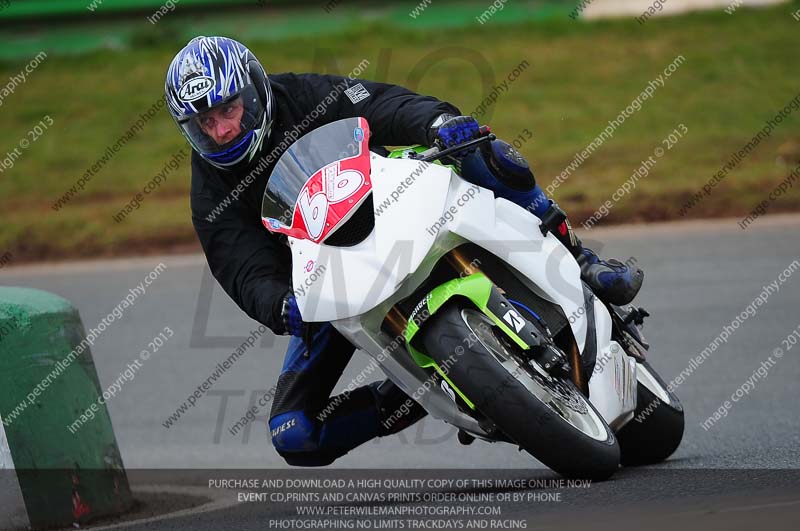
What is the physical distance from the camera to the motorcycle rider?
14.7 feet

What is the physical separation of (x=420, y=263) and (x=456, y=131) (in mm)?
618

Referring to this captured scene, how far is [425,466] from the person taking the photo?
5.75 meters

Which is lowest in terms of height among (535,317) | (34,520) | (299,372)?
(34,520)

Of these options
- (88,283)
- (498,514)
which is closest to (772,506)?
(498,514)

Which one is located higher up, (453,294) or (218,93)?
(453,294)

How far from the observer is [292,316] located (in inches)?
165

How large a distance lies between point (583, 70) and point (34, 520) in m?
11.2

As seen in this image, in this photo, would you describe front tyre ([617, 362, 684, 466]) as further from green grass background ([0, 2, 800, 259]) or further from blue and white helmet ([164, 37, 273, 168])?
green grass background ([0, 2, 800, 259])

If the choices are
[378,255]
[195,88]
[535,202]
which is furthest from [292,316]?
[535,202]

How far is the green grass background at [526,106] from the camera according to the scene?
11.5 meters

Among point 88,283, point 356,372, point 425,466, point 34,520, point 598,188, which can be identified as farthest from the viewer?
point 598,188

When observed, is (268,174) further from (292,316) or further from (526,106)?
(526,106)

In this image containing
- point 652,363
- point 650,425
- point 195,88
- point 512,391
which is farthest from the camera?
point 652,363

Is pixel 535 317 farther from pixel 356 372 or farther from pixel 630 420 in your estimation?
pixel 356 372
